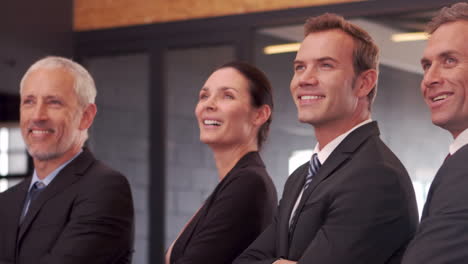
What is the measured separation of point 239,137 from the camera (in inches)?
112

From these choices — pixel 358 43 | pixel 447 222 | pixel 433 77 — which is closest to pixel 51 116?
pixel 358 43

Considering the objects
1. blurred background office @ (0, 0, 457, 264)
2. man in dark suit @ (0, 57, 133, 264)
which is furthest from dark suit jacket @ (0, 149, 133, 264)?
blurred background office @ (0, 0, 457, 264)

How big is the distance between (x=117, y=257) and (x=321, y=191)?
0.85 meters

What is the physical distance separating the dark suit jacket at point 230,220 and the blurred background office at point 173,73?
1.96 m

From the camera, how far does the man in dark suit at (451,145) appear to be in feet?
5.72

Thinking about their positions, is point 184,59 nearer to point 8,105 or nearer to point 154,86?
point 154,86

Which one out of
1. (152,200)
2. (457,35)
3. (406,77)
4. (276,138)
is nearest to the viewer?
(457,35)

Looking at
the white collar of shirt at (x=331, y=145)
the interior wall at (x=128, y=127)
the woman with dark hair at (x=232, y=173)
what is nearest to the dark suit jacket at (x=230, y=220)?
the woman with dark hair at (x=232, y=173)

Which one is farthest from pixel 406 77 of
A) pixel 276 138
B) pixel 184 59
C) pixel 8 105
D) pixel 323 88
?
pixel 8 105

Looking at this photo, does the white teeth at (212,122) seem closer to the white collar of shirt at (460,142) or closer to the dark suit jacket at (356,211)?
the dark suit jacket at (356,211)

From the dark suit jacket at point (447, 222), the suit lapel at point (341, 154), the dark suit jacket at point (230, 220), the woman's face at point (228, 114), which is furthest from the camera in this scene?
the woman's face at point (228, 114)

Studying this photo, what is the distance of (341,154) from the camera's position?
226 centimetres

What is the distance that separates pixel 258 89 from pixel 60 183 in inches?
29.4

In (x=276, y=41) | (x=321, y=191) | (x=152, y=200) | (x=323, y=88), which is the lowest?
(x=152, y=200)
